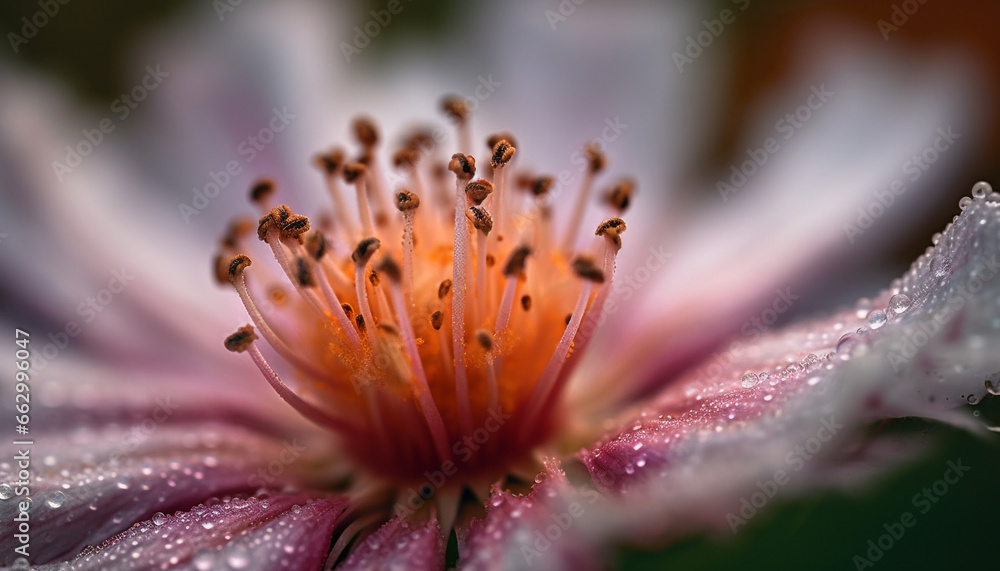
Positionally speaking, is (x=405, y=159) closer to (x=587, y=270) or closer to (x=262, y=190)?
(x=262, y=190)

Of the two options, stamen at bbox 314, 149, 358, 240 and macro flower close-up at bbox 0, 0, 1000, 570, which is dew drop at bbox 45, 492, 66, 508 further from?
stamen at bbox 314, 149, 358, 240

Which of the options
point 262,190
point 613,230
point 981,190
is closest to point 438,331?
point 613,230

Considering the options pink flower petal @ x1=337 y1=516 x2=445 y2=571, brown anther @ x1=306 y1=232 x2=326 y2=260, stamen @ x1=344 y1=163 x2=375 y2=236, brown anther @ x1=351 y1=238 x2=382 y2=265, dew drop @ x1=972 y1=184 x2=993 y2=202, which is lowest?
dew drop @ x1=972 y1=184 x2=993 y2=202

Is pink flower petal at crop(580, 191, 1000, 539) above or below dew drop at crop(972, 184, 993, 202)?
below

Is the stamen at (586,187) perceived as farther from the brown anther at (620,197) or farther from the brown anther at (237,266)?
the brown anther at (237,266)

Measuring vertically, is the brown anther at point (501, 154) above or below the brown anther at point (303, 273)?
above

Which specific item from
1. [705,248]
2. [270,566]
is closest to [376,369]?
[270,566]

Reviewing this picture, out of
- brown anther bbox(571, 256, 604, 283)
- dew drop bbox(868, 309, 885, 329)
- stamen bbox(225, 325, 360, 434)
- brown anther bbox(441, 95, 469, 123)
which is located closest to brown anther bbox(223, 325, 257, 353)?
stamen bbox(225, 325, 360, 434)

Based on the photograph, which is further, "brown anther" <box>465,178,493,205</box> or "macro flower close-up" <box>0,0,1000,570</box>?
"brown anther" <box>465,178,493,205</box>

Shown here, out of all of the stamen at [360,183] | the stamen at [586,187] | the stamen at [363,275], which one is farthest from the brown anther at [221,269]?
the stamen at [586,187]
